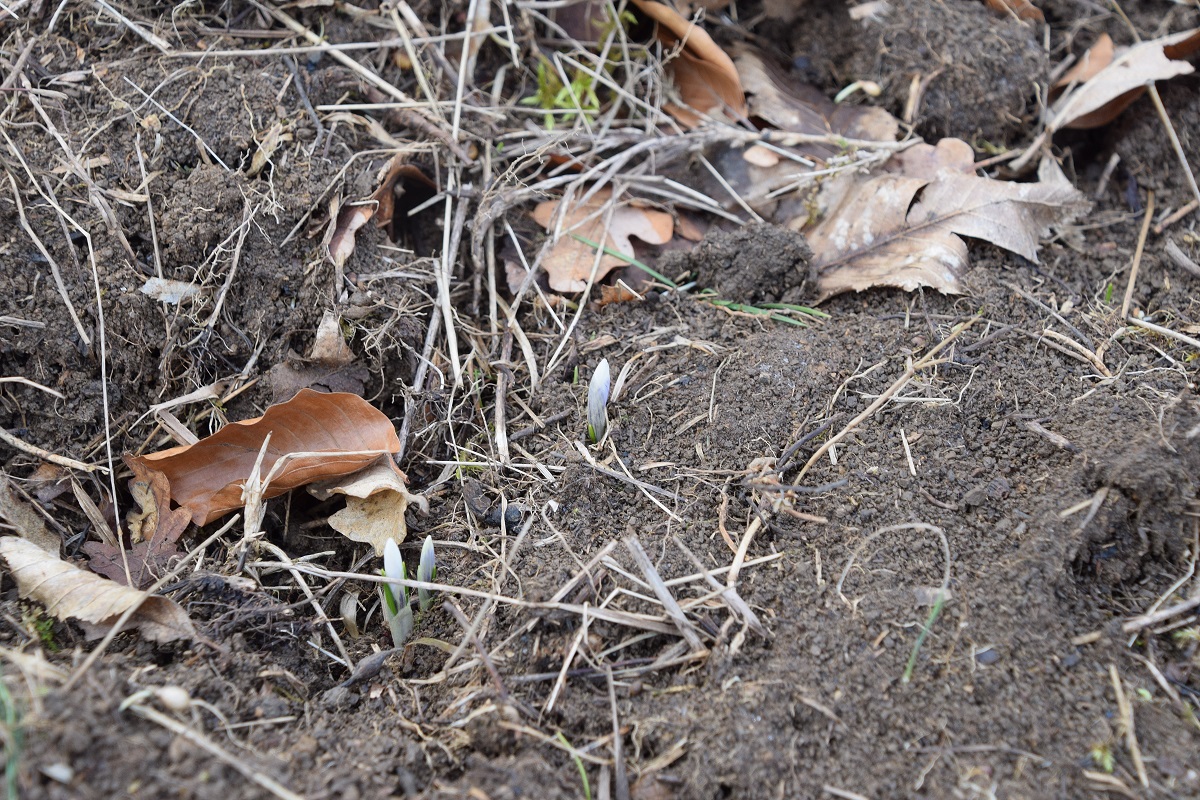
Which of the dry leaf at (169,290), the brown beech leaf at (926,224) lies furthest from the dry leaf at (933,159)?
the dry leaf at (169,290)

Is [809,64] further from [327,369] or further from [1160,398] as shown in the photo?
[327,369]

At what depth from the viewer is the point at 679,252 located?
105 inches

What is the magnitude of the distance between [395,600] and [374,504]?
11.2 inches

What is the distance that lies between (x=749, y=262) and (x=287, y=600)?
62.2 inches

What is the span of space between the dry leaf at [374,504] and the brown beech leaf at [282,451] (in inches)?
1.5

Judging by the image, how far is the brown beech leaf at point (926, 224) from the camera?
255cm

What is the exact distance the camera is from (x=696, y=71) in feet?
10.2

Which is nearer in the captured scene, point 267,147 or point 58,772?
point 58,772

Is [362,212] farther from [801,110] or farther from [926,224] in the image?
[926,224]

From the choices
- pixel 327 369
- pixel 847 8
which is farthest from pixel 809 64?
pixel 327 369

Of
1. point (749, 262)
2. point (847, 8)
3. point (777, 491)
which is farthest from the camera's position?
point (847, 8)

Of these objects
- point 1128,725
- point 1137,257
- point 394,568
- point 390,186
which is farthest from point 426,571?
point 1137,257

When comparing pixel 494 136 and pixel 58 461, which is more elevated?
pixel 494 136

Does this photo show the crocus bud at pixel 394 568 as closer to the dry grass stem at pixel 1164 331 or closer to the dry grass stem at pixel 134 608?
the dry grass stem at pixel 134 608
